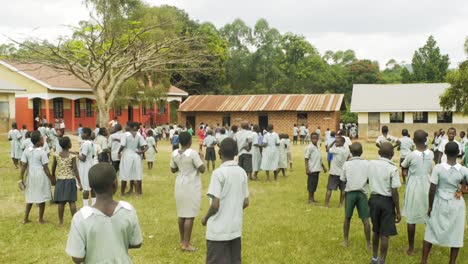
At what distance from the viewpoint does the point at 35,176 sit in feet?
25.3

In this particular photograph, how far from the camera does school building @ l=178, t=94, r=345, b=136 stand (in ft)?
108

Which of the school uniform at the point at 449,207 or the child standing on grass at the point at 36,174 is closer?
the school uniform at the point at 449,207

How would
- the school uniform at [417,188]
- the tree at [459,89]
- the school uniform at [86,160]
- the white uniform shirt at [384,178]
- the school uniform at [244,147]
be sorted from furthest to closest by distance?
1. the tree at [459,89]
2. the school uniform at [244,147]
3. the school uniform at [86,160]
4. the school uniform at [417,188]
5. the white uniform shirt at [384,178]

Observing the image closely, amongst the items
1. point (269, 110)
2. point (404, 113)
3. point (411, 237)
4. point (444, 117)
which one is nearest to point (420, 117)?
point (404, 113)

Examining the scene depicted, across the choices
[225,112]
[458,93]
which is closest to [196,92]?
[225,112]

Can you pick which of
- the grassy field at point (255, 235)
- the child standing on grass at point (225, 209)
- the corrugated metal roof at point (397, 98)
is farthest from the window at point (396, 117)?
the child standing on grass at point (225, 209)

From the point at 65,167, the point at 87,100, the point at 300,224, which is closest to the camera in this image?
the point at 65,167

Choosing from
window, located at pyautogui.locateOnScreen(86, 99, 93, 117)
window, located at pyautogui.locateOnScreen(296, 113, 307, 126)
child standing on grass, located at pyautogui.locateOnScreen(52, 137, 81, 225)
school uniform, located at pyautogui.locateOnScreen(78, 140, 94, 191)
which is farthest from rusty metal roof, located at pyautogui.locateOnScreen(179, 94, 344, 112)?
child standing on grass, located at pyautogui.locateOnScreen(52, 137, 81, 225)

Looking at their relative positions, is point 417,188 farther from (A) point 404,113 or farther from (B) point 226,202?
(A) point 404,113

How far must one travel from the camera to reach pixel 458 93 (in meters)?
16.3

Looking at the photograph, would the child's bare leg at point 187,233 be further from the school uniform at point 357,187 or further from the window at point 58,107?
the window at point 58,107

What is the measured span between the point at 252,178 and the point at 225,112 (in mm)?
21780

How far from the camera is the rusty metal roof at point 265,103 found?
3300 cm

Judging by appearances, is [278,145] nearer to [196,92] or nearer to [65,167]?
[65,167]
